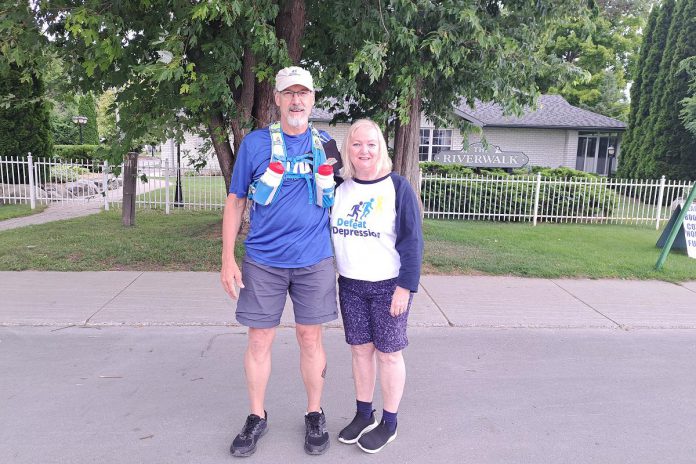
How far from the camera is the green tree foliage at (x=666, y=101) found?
57.3 feet

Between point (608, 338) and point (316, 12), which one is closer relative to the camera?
point (608, 338)

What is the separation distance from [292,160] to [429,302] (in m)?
3.35

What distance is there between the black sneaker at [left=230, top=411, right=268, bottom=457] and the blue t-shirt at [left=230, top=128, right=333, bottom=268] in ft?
2.92

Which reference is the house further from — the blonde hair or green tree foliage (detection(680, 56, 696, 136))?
the blonde hair

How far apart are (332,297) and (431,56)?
417 cm

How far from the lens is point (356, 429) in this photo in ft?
9.75

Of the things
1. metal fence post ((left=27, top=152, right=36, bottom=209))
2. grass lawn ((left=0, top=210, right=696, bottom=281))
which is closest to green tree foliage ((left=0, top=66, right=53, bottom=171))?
metal fence post ((left=27, top=152, right=36, bottom=209))

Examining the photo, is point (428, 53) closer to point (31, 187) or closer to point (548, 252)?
point (548, 252)

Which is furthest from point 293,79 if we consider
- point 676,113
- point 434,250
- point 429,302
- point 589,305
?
point 676,113

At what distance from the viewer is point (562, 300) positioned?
583cm

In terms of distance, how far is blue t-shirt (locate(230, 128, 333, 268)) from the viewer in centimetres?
269

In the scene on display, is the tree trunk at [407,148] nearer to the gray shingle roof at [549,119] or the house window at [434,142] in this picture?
the gray shingle roof at [549,119]

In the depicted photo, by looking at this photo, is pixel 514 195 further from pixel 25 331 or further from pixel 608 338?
pixel 25 331

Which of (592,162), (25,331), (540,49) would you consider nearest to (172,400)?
(25,331)
